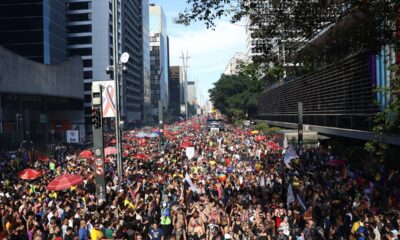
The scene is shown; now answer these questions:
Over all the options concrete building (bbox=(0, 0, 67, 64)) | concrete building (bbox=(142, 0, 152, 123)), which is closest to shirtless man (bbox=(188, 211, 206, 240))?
concrete building (bbox=(0, 0, 67, 64))

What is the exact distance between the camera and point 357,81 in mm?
30406

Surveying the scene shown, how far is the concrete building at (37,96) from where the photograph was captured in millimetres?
51031

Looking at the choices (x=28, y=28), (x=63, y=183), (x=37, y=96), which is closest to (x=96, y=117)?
(x=63, y=183)

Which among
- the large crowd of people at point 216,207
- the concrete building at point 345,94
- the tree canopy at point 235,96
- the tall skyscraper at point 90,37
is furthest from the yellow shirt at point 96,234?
the tall skyscraper at point 90,37

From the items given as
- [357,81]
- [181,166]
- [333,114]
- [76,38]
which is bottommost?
[181,166]

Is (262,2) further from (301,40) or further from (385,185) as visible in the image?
(385,185)

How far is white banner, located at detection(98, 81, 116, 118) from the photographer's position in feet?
64.0

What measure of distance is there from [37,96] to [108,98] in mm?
44211

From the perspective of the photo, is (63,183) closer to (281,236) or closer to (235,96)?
(281,236)

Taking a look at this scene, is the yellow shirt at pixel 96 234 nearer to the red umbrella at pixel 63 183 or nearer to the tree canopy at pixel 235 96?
the red umbrella at pixel 63 183

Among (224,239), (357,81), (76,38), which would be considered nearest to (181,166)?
(357,81)

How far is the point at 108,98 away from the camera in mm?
19656

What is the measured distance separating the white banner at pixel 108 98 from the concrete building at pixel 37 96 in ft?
107

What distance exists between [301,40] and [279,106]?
56271 millimetres
